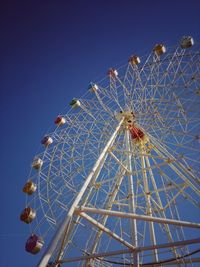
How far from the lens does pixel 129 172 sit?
11.4 metres

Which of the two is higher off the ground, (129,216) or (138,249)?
(129,216)

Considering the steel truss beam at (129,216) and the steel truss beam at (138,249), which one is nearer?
the steel truss beam at (138,249)

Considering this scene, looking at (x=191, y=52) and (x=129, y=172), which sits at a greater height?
(x=191, y=52)

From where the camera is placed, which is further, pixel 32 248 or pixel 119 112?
pixel 119 112

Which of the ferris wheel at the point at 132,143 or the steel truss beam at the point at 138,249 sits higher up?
the ferris wheel at the point at 132,143

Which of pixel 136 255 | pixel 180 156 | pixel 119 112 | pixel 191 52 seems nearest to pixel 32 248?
pixel 136 255

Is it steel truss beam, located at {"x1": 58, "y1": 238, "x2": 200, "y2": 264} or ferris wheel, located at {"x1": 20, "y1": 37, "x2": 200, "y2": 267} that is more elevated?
ferris wheel, located at {"x1": 20, "y1": 37, "x2": 200, "y2": 267}

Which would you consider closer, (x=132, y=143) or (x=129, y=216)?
(x=129, y=216)

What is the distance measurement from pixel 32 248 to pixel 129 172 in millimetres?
4629

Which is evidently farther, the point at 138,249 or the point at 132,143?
the point at 132,143

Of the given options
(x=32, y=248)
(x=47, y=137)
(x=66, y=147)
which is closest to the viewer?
(x=32, y=248)

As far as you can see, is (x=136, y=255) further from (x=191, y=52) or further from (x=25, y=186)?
(x=191, y=52)

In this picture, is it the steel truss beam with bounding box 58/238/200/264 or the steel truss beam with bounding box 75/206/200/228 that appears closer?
the steel truss beam with bounding box 58/238/200/264

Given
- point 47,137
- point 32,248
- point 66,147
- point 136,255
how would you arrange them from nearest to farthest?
point 136,255
point 32,248
point 66,147
point 47,137
